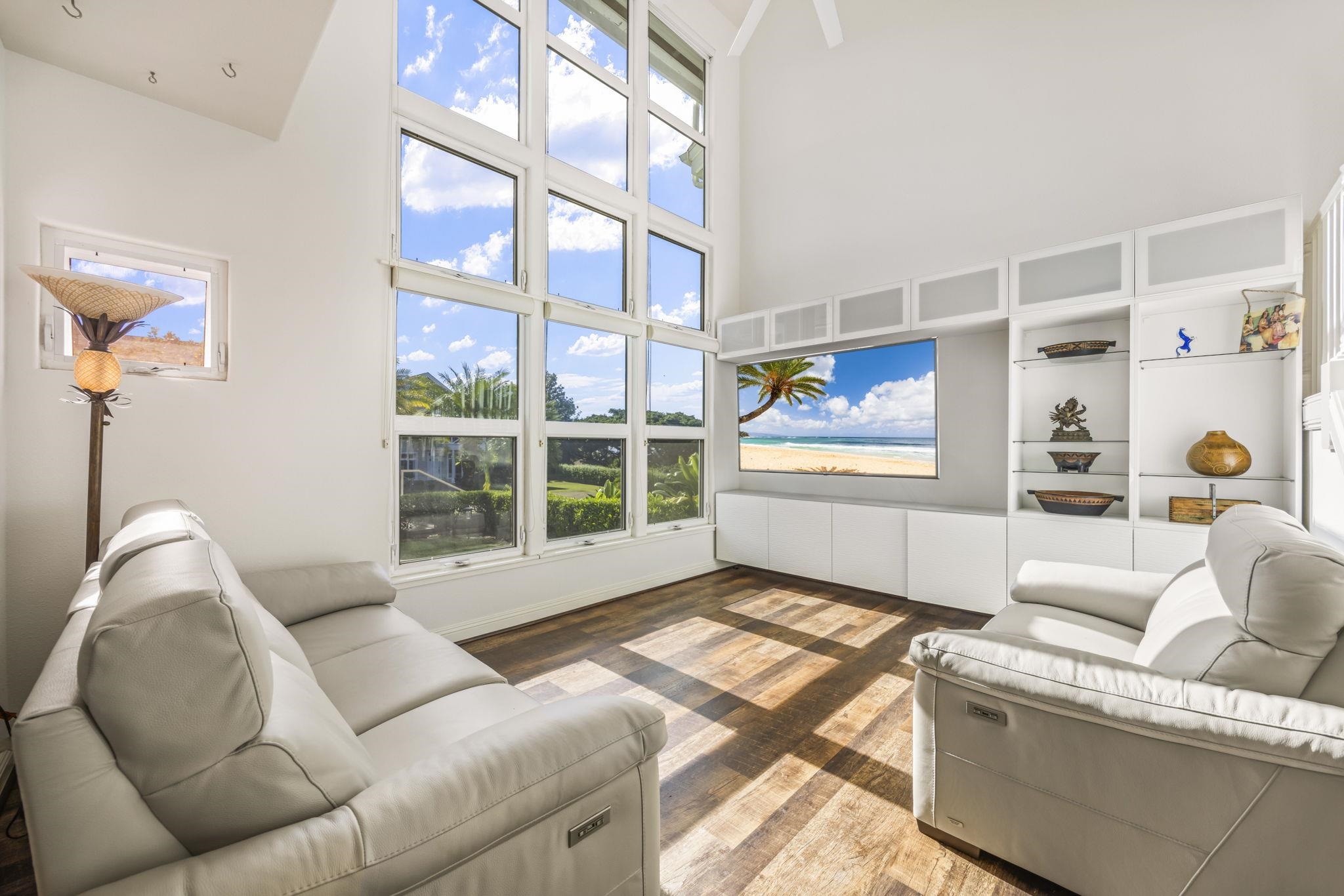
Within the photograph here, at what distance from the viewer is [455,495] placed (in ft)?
11.1

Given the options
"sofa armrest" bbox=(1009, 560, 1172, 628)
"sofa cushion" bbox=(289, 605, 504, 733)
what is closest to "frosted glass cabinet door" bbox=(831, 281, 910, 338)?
"sofa armrest" bbox=(1009, 560, 1172, 628)

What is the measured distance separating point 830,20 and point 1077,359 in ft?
8.76

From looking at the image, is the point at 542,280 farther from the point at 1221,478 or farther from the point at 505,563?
the point at 1221,478

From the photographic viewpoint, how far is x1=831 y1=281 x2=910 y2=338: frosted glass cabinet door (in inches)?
158

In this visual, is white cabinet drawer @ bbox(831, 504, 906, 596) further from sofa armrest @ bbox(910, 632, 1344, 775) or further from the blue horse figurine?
sofa armrest @ bbox(910, 632, 1344, 775)

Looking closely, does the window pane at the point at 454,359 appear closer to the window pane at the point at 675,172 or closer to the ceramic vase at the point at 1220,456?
the window pane at the point at 675,172

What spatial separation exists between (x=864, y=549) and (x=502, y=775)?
3.65 m

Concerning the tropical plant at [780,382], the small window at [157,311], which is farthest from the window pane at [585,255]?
the small window at [157,311]

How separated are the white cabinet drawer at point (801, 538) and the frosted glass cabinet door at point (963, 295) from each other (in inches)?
64.7

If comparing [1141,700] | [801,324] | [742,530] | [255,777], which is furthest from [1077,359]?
[255,777]

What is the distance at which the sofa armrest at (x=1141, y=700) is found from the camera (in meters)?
1.10

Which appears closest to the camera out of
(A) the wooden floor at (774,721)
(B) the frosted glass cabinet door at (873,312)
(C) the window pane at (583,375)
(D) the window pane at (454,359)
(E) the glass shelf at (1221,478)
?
(A) the wooden floor at (774,721)

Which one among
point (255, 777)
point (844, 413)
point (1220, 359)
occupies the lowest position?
point (255, 777)

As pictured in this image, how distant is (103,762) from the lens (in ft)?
2.39
